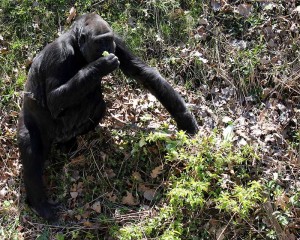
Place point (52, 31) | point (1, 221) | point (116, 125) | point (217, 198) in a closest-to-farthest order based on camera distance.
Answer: point (217, 198) → point (1, 221) → point (116, 125) → point (52, 31)

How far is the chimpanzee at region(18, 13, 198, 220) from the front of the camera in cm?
611

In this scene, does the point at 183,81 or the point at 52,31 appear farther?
the point at 52,31

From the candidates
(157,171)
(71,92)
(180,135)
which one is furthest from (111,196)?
(71,92)

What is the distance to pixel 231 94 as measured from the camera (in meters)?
7.30

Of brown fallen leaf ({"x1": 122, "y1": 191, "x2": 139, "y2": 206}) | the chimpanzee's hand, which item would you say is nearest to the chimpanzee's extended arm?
the chimpanzee's hand

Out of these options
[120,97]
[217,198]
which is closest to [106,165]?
[120,97]

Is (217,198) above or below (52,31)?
below

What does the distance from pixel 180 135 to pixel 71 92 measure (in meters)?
1.35

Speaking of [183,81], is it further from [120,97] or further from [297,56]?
[297,56]

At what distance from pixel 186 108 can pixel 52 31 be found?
2.57m

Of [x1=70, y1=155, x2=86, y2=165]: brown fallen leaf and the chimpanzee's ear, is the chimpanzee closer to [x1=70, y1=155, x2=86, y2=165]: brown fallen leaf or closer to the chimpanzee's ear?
the chimpanzee's ear

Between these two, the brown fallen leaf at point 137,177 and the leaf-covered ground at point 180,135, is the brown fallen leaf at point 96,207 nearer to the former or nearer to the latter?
the leaf-covered ground at point 180,135

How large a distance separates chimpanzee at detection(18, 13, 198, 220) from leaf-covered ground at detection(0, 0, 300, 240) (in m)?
0.28

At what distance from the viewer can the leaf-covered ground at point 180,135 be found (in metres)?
6.15
